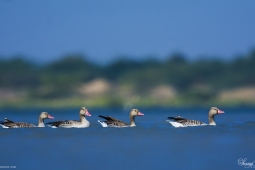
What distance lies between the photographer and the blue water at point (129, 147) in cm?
1906

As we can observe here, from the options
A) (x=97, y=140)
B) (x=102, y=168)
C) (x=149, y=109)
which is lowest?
(x=102, y=168)

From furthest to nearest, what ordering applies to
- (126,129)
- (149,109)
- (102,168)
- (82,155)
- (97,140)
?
(149,109) < (126,129) < (97,140) < (82,155) < (102,168)

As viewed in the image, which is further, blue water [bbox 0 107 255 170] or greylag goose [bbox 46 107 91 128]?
greylag goose [bbox 46 107 91 128]

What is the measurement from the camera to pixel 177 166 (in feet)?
61.0

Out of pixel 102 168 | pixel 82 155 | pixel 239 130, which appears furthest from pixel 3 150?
pixel 239 130

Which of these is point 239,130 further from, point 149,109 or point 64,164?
point 149,109

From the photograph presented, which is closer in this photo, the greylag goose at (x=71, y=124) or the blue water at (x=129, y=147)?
the blue water at (x=129, y=147)

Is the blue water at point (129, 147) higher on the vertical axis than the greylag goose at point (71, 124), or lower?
lower

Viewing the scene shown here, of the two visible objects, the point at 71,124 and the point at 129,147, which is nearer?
the point at 129,147

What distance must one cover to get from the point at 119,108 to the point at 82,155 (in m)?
32.2

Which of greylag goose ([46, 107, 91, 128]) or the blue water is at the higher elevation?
greylag goose ([46, 107, 91, 128])

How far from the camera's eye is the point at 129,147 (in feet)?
71.7

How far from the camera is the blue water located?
19062 mm

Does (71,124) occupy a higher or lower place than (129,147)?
higher
